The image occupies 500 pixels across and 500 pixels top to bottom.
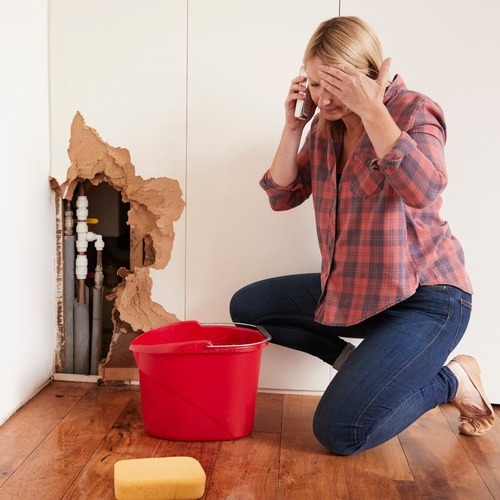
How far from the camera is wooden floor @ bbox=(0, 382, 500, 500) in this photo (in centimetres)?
158

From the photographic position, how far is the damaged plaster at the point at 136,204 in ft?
7.32

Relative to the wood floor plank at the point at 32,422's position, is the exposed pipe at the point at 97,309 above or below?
above

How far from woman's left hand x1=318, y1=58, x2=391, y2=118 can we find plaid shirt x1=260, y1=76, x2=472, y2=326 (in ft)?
0.38

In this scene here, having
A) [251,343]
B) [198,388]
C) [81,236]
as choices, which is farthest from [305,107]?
[81,236]

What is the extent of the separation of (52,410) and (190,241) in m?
0.67

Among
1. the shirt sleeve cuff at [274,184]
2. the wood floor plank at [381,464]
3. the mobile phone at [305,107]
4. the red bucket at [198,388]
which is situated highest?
the mobile phone at [305,107]

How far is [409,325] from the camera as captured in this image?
68.1 inches

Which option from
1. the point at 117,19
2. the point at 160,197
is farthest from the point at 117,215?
the point at 117,19

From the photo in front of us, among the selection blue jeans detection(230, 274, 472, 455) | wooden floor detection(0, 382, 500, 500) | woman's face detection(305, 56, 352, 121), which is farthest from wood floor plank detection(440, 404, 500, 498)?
woman's face detection(305, 56, 352, 121)

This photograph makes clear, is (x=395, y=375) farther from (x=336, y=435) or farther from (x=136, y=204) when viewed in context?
(x=136, y=204)

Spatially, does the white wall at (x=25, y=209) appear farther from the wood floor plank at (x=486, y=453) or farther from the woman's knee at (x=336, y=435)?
the wood floor plank at (x=486, y=453)

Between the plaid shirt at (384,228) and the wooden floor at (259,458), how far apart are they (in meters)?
0.37

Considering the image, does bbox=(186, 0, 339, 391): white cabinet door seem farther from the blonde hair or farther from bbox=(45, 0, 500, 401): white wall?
the blonde hair

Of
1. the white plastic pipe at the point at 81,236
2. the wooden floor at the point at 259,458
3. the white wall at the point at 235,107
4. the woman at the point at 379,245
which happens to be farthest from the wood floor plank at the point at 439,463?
the white plastic pipe at the point at 81,236
